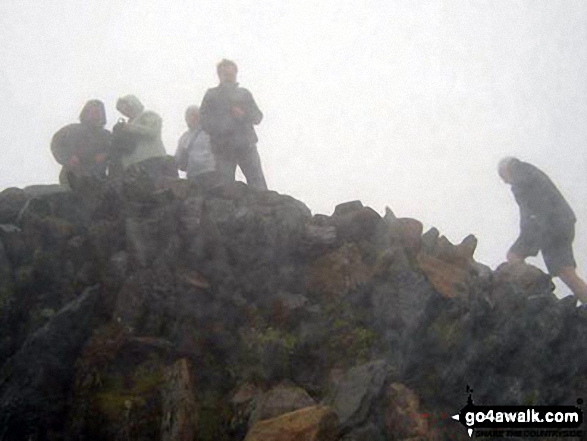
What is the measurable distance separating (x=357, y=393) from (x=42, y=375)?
525 cm

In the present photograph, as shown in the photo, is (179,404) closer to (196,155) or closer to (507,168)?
(196,155)

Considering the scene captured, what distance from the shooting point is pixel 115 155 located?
49.4 ft

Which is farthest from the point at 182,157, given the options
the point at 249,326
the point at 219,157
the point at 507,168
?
the point at 507,168

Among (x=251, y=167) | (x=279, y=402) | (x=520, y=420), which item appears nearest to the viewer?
(x=279, y=402)

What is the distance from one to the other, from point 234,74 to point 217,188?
13.7 ft

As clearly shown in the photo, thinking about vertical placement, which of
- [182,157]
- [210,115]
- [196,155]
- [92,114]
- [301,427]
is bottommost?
[301,427]

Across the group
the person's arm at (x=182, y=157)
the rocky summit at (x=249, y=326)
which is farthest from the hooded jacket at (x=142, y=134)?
the rocky summit at (x=249, y=326)

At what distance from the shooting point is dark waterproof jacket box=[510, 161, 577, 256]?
14.0m

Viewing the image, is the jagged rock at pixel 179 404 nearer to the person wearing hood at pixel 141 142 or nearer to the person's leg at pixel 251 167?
the person wearing hood at pixel 141 142

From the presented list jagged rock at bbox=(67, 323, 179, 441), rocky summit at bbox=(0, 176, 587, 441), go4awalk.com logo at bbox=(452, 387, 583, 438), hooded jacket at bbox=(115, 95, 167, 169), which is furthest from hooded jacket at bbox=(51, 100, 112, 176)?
go4awalk.com logo at bbox=(452, 387, 583, 438)

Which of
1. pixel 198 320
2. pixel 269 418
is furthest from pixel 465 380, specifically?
pixel 198 320

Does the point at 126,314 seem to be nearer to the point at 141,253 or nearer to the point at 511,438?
the point at 141,253

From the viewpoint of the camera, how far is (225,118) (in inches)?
590

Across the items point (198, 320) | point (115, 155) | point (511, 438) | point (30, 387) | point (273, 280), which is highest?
point (115, 155)
